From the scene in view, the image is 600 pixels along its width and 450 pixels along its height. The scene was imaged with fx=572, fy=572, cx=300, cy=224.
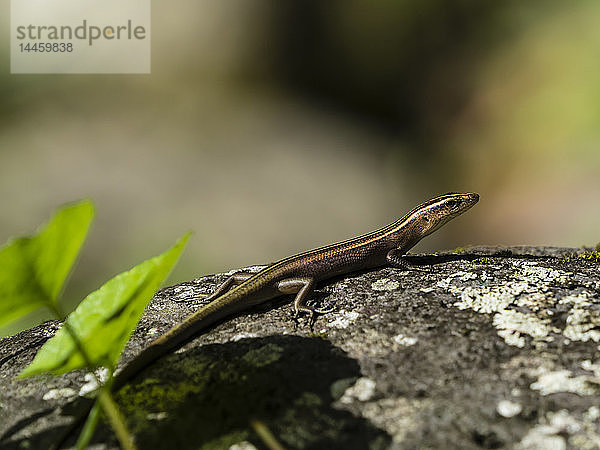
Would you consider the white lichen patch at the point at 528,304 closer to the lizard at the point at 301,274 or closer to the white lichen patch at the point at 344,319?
the white lichen patch at the point at 344,319

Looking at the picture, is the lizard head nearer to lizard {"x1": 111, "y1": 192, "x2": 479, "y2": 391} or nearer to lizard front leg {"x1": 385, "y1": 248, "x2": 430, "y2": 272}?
lizard {"x1": 111, "y1": 192, "x2": 479, "y2": 391}

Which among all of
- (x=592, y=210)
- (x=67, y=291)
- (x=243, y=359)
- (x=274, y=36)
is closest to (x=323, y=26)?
(x=274, y=36)

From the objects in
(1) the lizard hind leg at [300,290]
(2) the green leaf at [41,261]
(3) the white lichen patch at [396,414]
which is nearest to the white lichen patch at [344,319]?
(1) the lizard hind leg at [300,290]

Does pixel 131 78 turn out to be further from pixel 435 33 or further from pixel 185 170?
pixel 435 33

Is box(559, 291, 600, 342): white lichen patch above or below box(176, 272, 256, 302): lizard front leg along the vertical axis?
above

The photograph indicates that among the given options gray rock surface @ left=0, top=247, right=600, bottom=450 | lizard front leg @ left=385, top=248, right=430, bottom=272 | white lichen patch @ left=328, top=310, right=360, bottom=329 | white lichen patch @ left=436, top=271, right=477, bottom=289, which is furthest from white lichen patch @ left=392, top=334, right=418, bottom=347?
lizard front leg @ left=385, top=248, right=430, bottom=272
